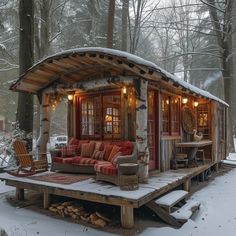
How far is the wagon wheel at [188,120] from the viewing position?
9.53m

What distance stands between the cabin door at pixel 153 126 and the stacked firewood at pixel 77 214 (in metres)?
2.40

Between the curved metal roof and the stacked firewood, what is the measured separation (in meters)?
2.80

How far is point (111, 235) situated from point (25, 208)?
2.28 metres

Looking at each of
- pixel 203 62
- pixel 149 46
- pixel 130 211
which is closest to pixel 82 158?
pixel 130 211

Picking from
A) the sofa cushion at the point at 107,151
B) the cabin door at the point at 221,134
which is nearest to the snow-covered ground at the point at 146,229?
the sofa cushion at the point at 107,151

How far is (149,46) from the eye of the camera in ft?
79.5

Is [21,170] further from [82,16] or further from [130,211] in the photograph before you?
[82,16]

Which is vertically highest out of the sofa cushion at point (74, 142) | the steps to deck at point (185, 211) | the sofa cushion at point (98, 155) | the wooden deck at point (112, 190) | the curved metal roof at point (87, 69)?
the curved metal roof at point (87, 69)

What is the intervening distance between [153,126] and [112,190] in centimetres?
270

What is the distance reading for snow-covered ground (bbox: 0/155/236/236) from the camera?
16.0 ft

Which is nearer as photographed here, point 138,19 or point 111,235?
point 111,235

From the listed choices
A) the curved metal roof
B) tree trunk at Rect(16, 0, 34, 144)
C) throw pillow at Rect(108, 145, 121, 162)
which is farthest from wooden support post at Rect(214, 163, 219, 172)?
tree trunk at Rect(16, 0, 34, 144)

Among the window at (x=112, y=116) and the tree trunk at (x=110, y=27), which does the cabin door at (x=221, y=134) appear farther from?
the tree trunk at (x=110, y=27)

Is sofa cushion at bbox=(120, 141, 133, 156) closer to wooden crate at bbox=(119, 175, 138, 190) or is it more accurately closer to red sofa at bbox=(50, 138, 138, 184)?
red sofa at bbox=(50, 138, 138, 184)
